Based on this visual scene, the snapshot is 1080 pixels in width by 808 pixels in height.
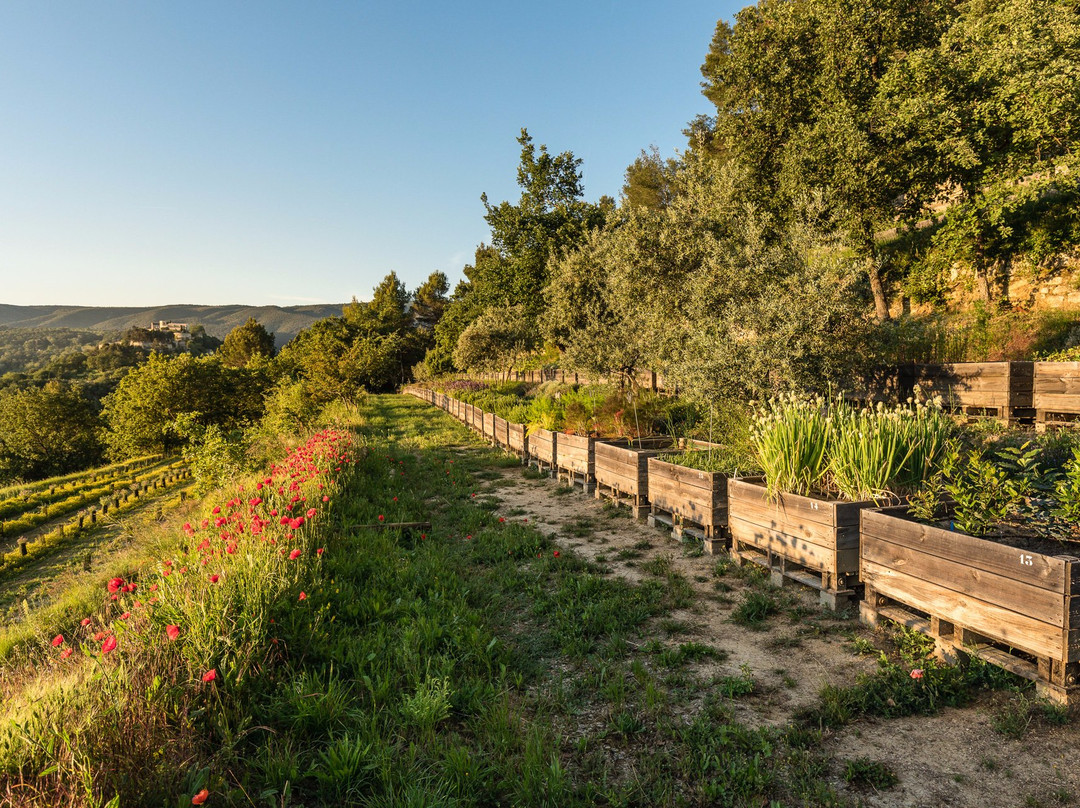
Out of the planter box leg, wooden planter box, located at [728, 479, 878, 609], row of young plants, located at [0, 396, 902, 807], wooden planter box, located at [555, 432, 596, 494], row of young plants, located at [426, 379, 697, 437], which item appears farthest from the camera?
row of young plants, located at [426, 379, 697, 437]

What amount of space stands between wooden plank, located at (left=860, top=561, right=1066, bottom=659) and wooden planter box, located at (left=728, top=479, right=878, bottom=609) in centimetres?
29

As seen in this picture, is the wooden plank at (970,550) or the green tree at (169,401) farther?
the green tree at (169,401)

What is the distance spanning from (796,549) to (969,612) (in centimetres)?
157

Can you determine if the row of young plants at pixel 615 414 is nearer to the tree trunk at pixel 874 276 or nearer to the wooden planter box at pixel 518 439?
the wooden planter box at pixel 518 439

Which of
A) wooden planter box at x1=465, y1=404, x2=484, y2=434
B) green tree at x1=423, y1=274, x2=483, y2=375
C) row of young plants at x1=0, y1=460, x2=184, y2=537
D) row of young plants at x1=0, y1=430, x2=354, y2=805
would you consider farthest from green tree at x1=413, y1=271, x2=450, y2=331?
row of young plants at x1=0, y1=430, x2=354, y2=805

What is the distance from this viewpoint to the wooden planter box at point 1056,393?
7.18 m

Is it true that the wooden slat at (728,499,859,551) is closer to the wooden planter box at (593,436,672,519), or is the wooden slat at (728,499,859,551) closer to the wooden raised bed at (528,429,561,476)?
the wooden planter box at (593,436,672,519)

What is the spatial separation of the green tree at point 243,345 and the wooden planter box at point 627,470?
9404cm

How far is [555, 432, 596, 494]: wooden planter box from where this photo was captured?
376 inches

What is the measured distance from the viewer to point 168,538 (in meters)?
7.89

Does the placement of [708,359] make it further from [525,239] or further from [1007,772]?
[525,239]

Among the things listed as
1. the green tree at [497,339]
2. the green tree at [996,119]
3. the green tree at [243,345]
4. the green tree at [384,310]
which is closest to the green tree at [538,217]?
the green tree at [497,339]

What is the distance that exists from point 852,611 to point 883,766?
203 centimetres

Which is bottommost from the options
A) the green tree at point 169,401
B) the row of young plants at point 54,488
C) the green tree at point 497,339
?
the row of young plants at point 54,488
